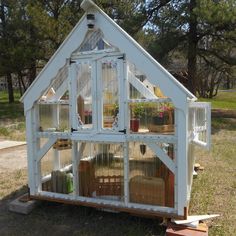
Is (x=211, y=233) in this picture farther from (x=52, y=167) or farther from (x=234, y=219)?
(x=52, y=167)

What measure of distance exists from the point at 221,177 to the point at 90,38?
371 cm

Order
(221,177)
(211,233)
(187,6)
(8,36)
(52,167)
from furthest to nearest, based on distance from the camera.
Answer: (8,36), (187,6), (221,177), (52,167), (211,233)

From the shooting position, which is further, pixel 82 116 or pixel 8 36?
pixel 8 36

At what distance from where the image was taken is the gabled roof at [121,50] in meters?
3.97

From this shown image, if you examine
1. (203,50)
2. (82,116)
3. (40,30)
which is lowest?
(82,116)

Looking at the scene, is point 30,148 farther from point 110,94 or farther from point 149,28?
point 149,28

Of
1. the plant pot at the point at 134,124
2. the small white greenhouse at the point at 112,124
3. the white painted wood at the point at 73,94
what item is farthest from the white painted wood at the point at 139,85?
the white painted wood at the point at 73,94

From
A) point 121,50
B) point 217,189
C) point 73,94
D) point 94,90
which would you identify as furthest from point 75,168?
point 217,189

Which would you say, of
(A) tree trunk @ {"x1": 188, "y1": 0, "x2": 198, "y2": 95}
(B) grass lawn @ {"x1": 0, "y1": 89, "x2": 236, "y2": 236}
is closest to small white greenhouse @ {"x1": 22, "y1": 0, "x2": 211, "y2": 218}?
(B) grass lawn @ {"x1": 0, "y1": 89, "x2": 236, "y2": 236}

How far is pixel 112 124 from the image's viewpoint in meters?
4.36

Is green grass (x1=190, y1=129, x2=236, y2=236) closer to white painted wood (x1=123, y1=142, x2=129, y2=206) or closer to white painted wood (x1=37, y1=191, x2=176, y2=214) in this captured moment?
white painted wood (x1=37, y1=191, x2=176, y2=214)

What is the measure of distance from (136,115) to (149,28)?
12.1m

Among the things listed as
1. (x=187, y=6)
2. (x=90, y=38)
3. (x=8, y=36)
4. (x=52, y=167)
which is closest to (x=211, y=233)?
(x=52, y=167)

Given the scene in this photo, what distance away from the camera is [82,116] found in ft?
15.0
